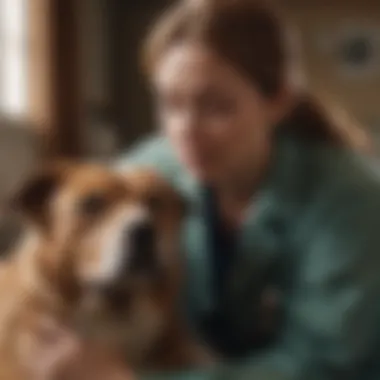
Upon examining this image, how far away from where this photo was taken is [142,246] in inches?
32.7

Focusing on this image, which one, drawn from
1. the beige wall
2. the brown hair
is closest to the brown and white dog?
the brown hair

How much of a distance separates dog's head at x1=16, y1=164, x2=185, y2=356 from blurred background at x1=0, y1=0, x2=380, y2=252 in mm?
52

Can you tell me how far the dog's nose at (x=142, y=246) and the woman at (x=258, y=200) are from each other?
0.19ft

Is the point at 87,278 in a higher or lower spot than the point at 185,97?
lower

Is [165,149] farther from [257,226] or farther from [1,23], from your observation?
[1,23]

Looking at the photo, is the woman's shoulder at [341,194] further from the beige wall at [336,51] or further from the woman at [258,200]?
the beige wall at [336,51]

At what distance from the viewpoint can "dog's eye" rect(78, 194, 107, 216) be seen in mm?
853

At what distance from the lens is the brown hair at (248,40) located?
0.87 m

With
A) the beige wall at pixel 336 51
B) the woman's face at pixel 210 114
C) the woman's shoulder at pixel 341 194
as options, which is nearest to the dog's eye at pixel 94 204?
the woman's face at pixel 210 114

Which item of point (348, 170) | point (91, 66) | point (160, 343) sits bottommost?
point (160, 343)

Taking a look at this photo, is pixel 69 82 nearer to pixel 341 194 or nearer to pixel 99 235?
pixel 99 235

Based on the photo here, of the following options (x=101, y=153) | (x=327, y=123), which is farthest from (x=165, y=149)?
(x=327, y=123)

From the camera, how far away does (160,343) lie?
0.91m

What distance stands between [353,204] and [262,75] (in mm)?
167
